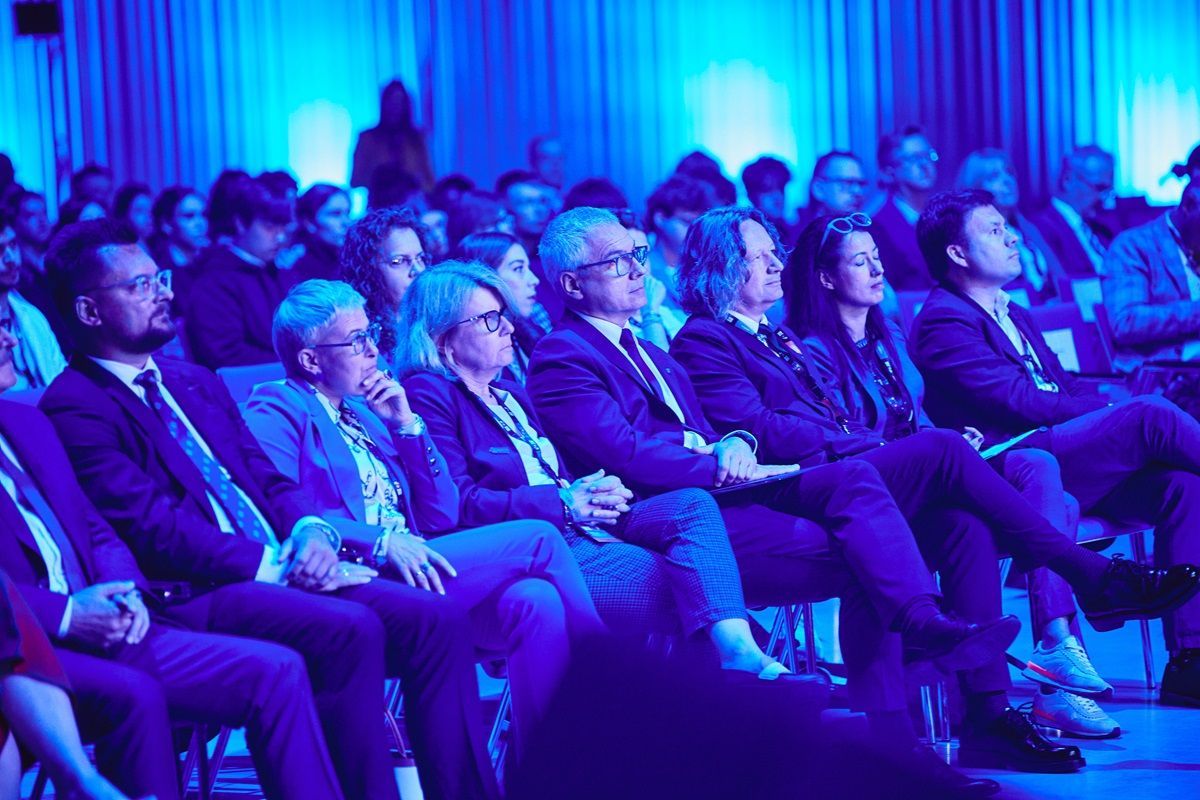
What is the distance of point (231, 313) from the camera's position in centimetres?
566

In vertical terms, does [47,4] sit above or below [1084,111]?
above

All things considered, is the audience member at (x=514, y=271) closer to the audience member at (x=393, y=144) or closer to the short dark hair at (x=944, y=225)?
the short dark hair at (x=944, y=225)

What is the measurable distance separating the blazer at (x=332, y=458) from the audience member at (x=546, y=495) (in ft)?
0.33

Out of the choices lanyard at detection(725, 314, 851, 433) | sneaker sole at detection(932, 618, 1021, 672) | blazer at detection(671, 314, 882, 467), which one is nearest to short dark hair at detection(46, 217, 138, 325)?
blazer at detection(671, 314, 882, 467)

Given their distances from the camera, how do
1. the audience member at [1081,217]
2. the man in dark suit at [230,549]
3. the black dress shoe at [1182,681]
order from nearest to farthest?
the man in dark suit at [230,549]
the black dress shoe at [1182,681]
the audience member at [1081,217]

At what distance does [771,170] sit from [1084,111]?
314 cm

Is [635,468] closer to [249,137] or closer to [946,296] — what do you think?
[946,296]

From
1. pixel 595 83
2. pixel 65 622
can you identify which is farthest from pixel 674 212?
pixel 595 83

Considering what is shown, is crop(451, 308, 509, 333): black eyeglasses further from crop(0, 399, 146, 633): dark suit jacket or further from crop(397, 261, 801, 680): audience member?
crop(0, 399, 146, 633): dark suit jacket

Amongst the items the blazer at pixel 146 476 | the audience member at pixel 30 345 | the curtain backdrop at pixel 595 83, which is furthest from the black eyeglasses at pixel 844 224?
the curtain backdrop at pixel 595 83

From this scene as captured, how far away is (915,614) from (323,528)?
3.74ft

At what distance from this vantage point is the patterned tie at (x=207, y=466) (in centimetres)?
298

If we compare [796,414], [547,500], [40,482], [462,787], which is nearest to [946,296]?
[796,414]

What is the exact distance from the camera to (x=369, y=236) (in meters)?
4.20
